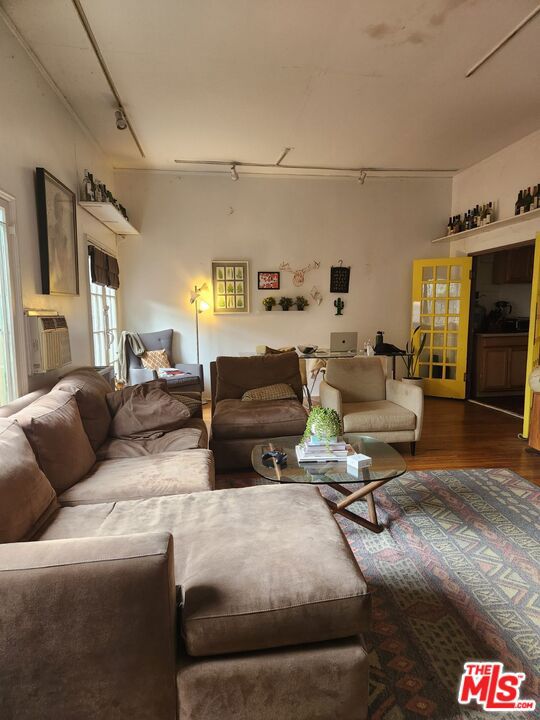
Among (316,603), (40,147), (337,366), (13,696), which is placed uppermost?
(40,147)

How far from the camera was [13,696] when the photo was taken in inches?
41.4

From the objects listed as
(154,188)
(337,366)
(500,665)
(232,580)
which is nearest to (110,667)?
(232,580)

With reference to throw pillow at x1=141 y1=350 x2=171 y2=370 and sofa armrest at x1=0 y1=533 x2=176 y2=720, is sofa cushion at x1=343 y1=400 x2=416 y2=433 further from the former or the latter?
throw pillow at x1=141 y1=350 x2=171 y2=370

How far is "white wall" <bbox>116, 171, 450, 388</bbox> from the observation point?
5.68 m

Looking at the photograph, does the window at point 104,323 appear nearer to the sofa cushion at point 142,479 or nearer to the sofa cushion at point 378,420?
the sofa cushion at point 142,479

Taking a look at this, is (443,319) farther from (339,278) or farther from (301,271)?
(301,271)

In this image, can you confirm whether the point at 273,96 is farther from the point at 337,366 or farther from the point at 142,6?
the point at 337,366

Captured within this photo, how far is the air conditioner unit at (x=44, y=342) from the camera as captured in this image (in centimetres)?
270

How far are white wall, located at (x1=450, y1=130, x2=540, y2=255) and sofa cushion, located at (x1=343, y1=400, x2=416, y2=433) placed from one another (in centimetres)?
259

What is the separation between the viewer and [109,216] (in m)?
4.42

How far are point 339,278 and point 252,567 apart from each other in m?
5.16

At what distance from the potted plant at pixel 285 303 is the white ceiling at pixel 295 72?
1.90 meters

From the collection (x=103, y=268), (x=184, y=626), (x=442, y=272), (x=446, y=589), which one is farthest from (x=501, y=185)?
(x=184, y=626)

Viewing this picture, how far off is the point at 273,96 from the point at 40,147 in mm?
1887
